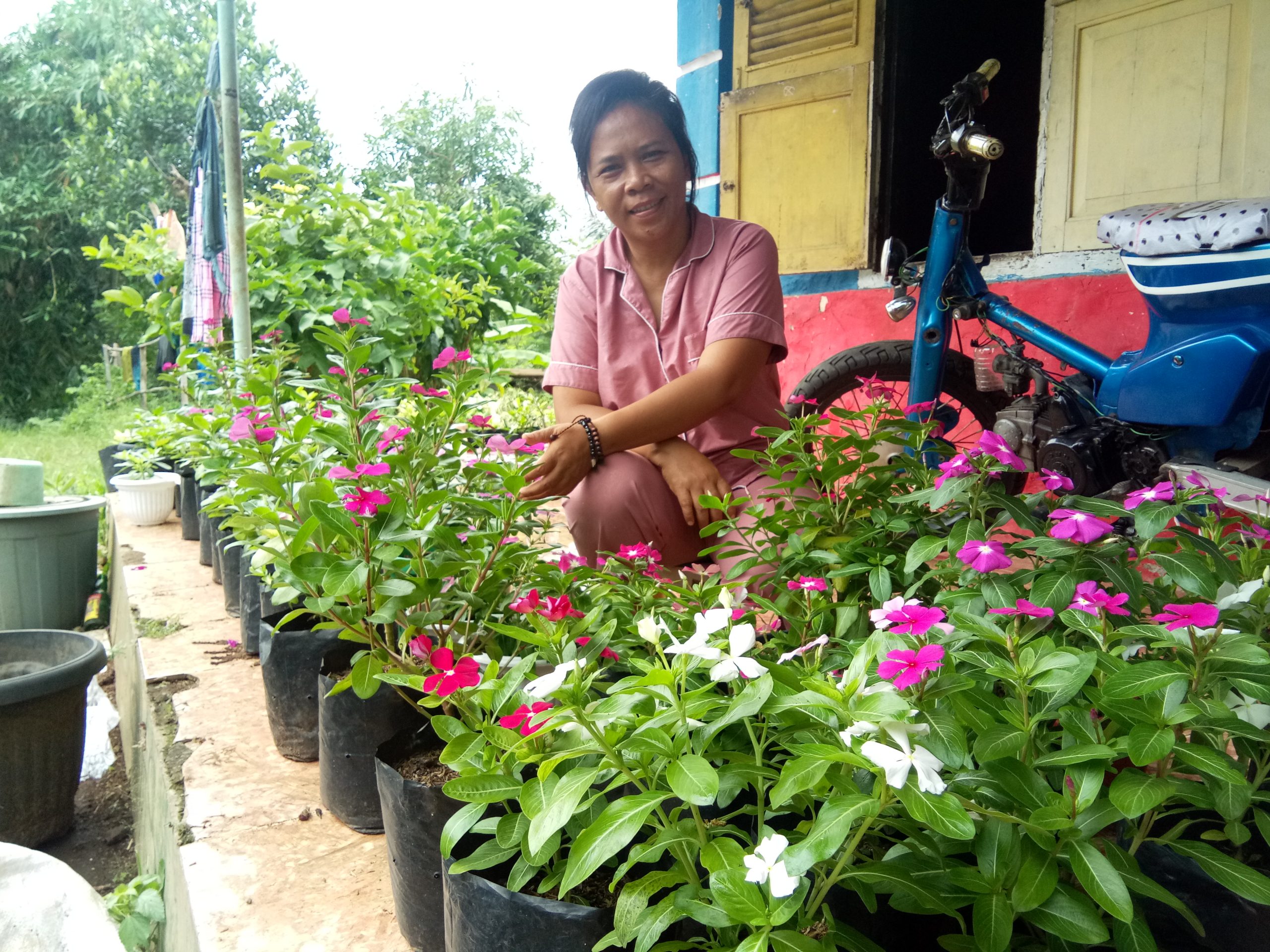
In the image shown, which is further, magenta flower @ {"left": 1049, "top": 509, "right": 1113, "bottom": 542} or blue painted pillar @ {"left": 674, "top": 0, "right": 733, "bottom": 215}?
blue painted pillar @ {"left": 674, "top": 0, "right": 733, "bottom": 215}

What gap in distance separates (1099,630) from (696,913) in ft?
1.50

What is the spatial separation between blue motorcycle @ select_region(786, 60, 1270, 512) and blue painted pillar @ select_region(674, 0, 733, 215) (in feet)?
4.31

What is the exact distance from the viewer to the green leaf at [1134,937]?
2.23ft

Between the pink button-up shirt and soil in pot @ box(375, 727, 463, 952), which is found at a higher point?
the pink button-up shirt

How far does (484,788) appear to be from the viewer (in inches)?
31.1

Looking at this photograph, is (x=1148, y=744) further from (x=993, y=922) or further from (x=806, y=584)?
(x=806, y=584)

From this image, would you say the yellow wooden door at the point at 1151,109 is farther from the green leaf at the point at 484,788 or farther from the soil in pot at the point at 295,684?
the green leaf at the point at 484,788

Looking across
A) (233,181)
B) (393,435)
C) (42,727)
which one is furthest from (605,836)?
(233,181)

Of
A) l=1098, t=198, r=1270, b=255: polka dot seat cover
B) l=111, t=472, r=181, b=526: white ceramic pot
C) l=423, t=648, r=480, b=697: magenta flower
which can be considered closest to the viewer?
l=423, t=648, r=480, b=697: magenta flower

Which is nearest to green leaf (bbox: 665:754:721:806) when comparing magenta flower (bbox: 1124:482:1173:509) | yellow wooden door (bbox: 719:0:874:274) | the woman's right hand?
magenta flower (bbox: 1124:482:1173:509)

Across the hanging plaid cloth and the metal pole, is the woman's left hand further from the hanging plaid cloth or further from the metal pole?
the hanging plaid cloth

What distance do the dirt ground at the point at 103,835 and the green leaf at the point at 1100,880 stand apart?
2341 millimetres

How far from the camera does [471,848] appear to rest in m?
0.92

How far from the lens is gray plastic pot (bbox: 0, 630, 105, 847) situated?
2.30m
